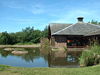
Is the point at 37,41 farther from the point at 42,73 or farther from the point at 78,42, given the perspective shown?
the point at 42,73

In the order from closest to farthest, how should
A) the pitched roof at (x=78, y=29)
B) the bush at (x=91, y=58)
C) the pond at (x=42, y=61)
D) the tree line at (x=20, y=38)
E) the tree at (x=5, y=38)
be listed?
the bush at (x=91, y=58), the pond at (x=42, y=61), the pitched roof at (x=78, y=29), the tree at (x=5, y=38), the tree line at (x=20, y=38)

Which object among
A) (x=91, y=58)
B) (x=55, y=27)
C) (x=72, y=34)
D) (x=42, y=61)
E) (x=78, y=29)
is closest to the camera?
(x=91, y=58)

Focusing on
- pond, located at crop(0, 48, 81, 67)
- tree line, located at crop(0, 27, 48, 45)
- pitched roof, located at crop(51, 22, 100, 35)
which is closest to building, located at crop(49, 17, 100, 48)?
pitched roof, located at crop(51, 22, 100, 35)

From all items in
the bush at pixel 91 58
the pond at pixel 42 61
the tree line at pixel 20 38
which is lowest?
the pond at pixel 42 61

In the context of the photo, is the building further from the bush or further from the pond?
the bush

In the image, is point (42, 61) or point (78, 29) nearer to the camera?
point (42, 61)

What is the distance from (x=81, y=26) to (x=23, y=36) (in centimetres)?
1924

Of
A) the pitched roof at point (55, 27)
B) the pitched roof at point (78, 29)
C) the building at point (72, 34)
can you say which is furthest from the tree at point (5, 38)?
the pitched roof at point (78, 29)

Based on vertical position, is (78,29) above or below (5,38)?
above

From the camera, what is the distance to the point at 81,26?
101ft

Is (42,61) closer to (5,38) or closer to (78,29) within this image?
(78,29)

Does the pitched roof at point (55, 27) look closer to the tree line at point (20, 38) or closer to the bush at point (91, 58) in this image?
the tree line at point (20, 38)

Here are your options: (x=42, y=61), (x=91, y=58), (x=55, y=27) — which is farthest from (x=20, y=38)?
(x=91, y=58)

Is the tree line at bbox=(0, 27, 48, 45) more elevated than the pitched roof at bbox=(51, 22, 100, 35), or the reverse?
the pitched roof at bbox=(51, 22, 100, 35)
